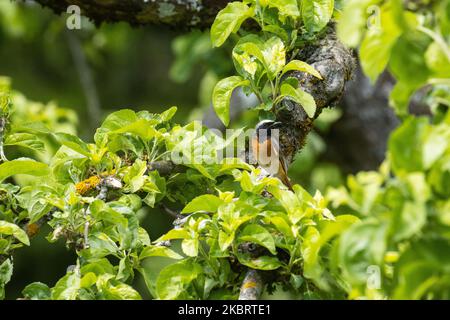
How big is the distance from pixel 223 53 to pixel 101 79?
320 cm

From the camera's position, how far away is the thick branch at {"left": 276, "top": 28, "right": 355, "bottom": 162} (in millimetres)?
2801

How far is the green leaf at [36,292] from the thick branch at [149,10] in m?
1.70

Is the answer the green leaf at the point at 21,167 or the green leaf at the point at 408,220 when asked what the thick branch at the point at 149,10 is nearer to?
the green leaf at the point at 21,167

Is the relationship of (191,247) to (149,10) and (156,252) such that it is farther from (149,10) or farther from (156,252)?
(149,10)

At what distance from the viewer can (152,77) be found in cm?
852

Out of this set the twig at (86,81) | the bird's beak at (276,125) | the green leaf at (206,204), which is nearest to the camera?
the green leaf at (206,204)

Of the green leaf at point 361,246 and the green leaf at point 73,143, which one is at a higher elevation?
the green leaf at point 73,143

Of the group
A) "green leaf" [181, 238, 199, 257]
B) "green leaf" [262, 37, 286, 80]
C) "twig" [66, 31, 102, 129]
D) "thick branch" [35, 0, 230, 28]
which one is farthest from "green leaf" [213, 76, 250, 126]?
"twig" [66, 31, 102, 129]

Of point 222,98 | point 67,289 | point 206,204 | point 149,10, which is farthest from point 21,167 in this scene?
point 149,10

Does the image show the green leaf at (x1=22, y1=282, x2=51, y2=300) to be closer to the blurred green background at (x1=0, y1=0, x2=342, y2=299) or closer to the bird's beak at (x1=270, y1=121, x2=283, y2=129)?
the bird's beak at (x1=270, y1=121, x2=283, y2=129)

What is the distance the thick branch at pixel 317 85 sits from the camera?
2801 mm

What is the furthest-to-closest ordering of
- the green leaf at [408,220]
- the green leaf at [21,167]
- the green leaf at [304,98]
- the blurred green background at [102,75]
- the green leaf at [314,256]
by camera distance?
the blurred green background at [102,75] < the green leaf at [304,98] < the green leaf at [21,167] < the green leaf at [314,256] < the green leaf at [408,220]

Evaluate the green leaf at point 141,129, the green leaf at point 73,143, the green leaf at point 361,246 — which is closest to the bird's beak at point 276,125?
the green leaf at point 141,129
